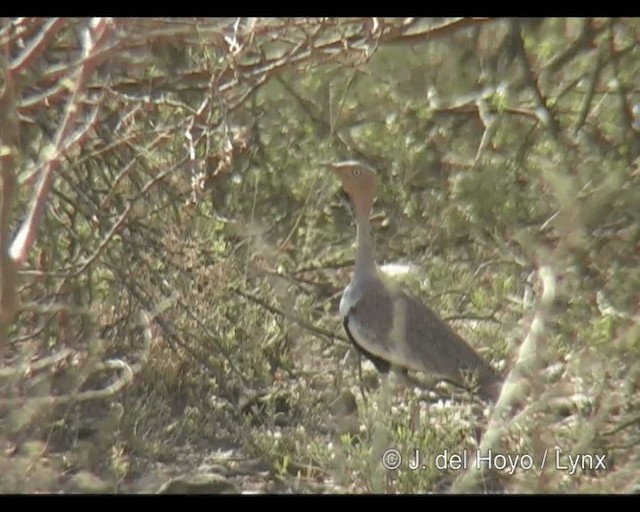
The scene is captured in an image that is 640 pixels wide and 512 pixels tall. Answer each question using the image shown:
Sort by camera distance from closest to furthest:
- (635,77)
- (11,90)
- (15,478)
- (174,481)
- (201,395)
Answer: (11,90) → (15,478) → (174,481) → (201,395) → (635,77)

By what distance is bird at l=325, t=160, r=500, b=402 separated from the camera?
3.66 m

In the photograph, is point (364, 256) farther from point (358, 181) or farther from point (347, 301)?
point (358, 181)

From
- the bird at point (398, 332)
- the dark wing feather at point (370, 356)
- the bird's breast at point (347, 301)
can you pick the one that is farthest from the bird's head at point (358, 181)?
the dark wing feather at point (370, 356)

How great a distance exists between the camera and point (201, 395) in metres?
3.99

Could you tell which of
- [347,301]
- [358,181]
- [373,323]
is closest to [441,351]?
[373,323]

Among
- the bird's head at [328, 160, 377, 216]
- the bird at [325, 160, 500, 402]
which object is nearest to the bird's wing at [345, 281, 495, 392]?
the bird at [325, 160, 500, 402]

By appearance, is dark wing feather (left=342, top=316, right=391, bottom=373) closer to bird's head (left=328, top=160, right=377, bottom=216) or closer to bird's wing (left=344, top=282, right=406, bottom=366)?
bird's wing (left=344, top=282, right=406, bottom=366)

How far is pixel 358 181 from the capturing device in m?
4.01

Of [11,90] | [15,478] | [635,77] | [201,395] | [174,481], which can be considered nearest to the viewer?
[11,90]

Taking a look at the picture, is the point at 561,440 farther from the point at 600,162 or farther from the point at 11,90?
the point at 11,90

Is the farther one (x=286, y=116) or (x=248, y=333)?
(x=286, y=116)

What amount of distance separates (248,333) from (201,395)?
0.80 ft

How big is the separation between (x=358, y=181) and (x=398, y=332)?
2.01ft

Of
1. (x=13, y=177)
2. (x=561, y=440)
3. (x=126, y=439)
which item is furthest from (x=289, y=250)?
(x=13, y=177)
